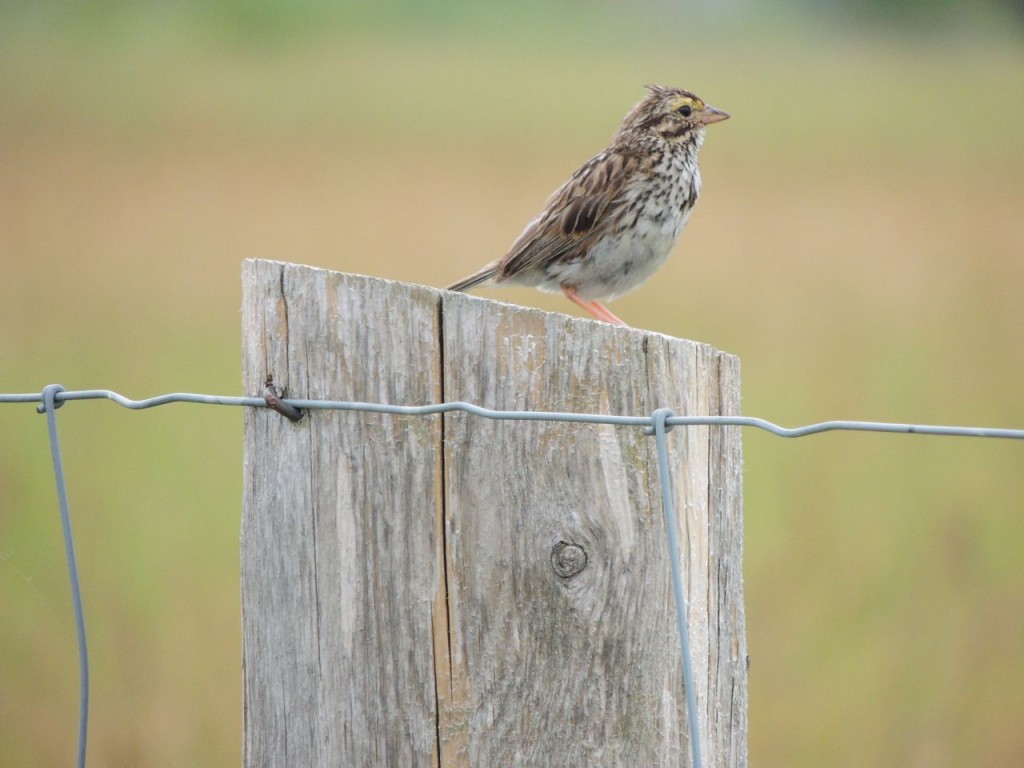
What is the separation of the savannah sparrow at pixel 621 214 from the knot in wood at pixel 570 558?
9.03 ft

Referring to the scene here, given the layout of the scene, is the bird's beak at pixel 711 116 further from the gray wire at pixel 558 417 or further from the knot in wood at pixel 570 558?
the knot in wood at pixel 570 558

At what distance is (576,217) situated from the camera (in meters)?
4.47

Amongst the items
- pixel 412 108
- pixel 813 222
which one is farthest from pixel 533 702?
pixel 412 108

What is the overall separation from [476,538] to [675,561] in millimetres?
339

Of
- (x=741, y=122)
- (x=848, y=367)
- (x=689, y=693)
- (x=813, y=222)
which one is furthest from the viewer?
(x=741, y=122)

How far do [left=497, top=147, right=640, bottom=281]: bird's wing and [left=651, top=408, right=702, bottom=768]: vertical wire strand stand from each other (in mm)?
2790

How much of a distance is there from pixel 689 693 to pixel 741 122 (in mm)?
12251

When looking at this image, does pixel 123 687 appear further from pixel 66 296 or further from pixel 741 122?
pixel 741 122

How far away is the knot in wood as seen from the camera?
1808 millimetres

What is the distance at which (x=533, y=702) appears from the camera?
6.02ft

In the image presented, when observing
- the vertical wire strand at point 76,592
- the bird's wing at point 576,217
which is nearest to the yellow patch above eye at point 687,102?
the bird's wing at point 576,217

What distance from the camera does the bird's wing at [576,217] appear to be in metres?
4.46

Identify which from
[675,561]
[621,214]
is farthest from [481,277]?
[675,561]

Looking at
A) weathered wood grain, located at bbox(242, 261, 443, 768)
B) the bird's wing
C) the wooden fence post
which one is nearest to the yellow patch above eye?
the bird's wing
